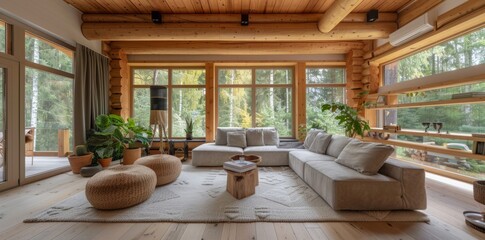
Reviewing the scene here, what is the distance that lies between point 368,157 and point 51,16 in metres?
5.66

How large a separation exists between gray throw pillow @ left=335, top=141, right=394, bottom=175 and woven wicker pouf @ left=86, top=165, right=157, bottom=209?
2.61 meters

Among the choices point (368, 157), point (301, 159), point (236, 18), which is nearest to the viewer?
point (368, 157)

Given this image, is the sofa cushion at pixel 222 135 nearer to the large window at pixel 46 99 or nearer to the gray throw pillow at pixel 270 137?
the gray throw pillow at pixel 270 137

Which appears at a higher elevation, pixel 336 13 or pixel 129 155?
pixel 336 13

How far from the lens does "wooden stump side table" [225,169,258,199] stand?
2436mm

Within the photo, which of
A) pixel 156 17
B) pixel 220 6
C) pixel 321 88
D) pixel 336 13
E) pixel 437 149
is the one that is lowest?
pixel 437 149

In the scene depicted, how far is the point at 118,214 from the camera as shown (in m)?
2.07

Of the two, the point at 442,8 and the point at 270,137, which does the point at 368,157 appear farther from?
the point at 442,8

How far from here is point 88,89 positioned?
4.18 meters

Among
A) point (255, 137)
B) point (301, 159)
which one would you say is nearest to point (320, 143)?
point (301, 159)

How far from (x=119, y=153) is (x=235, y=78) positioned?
3443 mm

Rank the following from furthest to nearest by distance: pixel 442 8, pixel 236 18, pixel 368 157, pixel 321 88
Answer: pixel 321 88 < pixel 236 18 < pixel 442 8 < pixel 368 157

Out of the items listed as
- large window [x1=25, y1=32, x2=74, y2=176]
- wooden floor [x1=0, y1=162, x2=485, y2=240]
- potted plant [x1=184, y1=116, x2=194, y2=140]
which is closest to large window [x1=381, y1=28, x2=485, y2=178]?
wooden floor [x1=0, y1=162, x2=485, y2=240]

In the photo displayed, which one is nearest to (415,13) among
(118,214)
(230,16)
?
(230,16)
